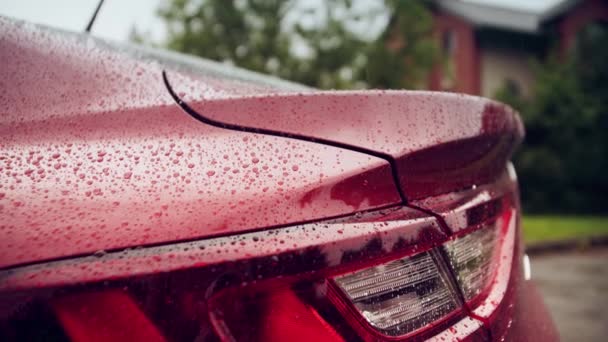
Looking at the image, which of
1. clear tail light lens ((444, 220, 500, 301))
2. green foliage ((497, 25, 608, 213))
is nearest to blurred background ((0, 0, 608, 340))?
green foliage ((497, 25, 608, 213))

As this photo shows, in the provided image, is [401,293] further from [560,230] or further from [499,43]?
[499,43]

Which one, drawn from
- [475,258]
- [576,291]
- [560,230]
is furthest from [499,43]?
[475,258]

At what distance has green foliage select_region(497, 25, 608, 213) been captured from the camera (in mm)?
13312

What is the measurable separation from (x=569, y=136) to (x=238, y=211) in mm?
15207

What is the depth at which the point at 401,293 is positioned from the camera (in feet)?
2.76

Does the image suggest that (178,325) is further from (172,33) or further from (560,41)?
(560,41)

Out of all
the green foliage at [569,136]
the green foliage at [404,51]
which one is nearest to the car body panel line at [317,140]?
the green foliage at [569,136]

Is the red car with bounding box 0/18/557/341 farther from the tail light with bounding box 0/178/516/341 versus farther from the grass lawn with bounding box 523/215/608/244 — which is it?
the grass lawn with bounding box 523/215/608/244

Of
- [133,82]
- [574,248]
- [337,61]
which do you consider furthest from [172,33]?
[133,82]

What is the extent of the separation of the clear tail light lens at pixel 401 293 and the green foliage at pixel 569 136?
13871 millimetres

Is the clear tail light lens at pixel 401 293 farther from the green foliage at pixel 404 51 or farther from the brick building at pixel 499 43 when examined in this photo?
the brick building at pixel 499 43

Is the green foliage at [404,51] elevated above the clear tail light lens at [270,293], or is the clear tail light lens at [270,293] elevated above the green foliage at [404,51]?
the clear tail light lens at [270,293]

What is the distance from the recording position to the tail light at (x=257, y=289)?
67cm

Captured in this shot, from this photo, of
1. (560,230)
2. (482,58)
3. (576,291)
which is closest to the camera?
(576,291)
